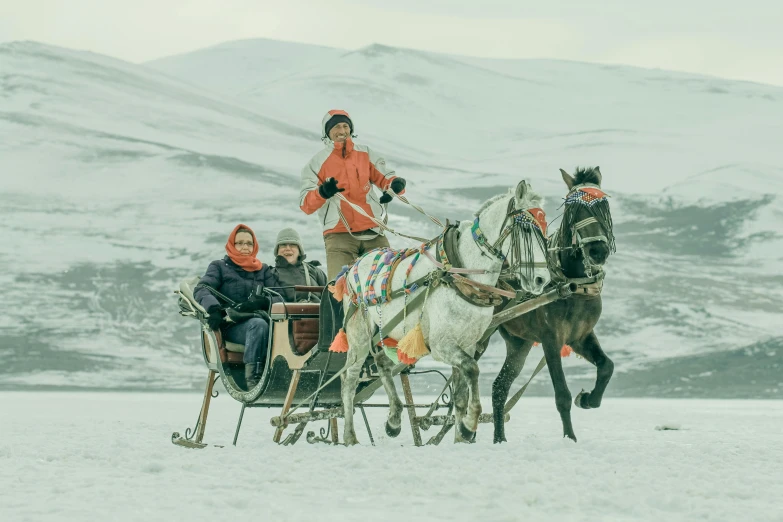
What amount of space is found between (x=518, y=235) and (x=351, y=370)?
2345 mm

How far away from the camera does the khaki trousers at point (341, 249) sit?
389 inches

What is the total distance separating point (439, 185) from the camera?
57625 millimetres

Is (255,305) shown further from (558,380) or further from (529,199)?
(529,199)

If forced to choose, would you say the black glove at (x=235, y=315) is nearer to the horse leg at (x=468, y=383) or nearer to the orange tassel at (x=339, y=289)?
the orange tassel at (x=339, y=289)

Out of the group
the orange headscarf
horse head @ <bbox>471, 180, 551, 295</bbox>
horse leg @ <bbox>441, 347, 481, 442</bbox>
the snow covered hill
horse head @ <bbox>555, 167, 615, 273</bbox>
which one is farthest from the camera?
the snow covered hill

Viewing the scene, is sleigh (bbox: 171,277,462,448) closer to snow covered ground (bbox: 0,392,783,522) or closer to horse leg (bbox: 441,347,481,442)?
snow covered ground (bbox: 0,392,783,522)

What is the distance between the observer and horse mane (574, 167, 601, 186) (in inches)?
355

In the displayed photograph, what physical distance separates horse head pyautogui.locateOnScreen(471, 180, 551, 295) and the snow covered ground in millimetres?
1205

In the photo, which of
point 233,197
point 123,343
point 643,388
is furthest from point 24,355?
point 643,388

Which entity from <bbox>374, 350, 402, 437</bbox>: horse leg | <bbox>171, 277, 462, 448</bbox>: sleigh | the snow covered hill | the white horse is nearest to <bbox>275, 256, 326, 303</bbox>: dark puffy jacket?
<bbox>171, 277, 462, 448</bbox>: sleigh

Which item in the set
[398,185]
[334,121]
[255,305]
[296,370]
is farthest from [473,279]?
[255,305]

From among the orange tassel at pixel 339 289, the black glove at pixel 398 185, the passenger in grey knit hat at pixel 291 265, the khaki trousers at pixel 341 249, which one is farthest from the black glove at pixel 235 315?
the black glove at pixel 398 185

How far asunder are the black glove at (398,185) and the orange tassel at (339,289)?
87 cm

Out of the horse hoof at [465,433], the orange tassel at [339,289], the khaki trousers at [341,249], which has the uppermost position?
the khaki trousers at [341,249]
